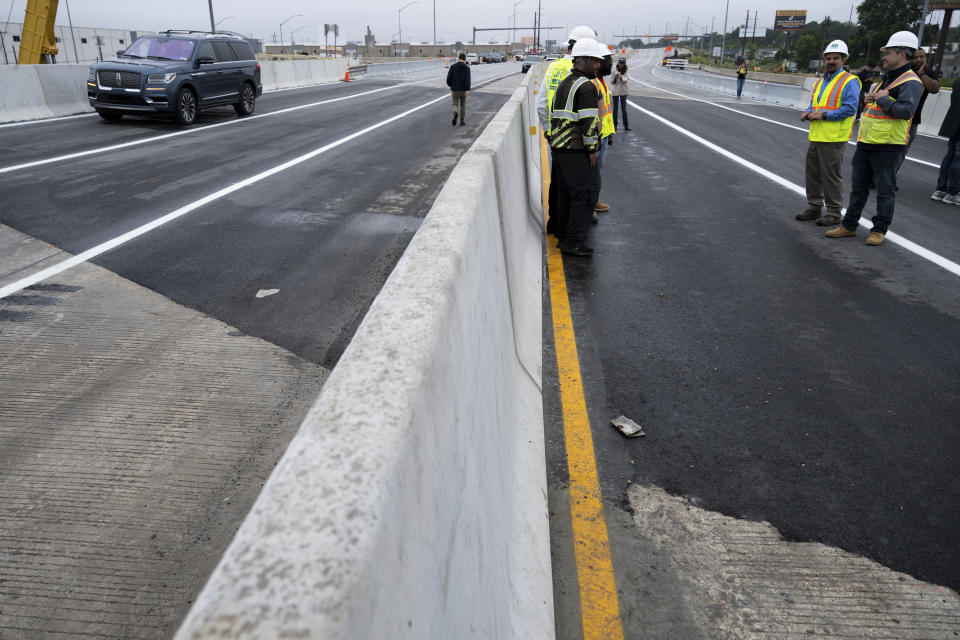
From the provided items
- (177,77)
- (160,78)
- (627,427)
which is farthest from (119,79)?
(627,427)

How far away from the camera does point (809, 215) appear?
29.0 ft

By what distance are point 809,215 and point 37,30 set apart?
68.8ft

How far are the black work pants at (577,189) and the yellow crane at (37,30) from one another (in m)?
18.8

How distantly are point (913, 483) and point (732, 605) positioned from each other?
4.84 ft

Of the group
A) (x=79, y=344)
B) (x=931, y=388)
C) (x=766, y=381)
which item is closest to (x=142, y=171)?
(x=79, y=344)

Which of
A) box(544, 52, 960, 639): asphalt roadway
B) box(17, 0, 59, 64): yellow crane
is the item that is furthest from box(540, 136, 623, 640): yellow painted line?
box(17, 0, 59, 64): yellow crane

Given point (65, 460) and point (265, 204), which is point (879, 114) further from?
point (65, 460)

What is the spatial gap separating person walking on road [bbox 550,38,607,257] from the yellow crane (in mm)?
18805

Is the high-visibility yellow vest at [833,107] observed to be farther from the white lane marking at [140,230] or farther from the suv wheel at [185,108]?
the suv wheel at [185,108]

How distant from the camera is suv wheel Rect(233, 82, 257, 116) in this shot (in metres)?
19.0

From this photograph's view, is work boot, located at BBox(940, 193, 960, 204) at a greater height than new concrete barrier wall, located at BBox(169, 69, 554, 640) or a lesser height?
lesser

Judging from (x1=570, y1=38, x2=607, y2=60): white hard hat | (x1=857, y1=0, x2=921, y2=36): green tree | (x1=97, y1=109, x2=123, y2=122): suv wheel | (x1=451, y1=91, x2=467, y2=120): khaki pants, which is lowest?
(x1=97, y1=109, x2=123, y2=122): suv wheel

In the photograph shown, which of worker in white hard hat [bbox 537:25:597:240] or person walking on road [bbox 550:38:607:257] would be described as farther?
worker in white hard hat [bbox 537:25:597:240]

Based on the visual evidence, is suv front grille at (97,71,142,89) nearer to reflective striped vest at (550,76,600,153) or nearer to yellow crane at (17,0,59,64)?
yellow crane at (17,0,59,64)
